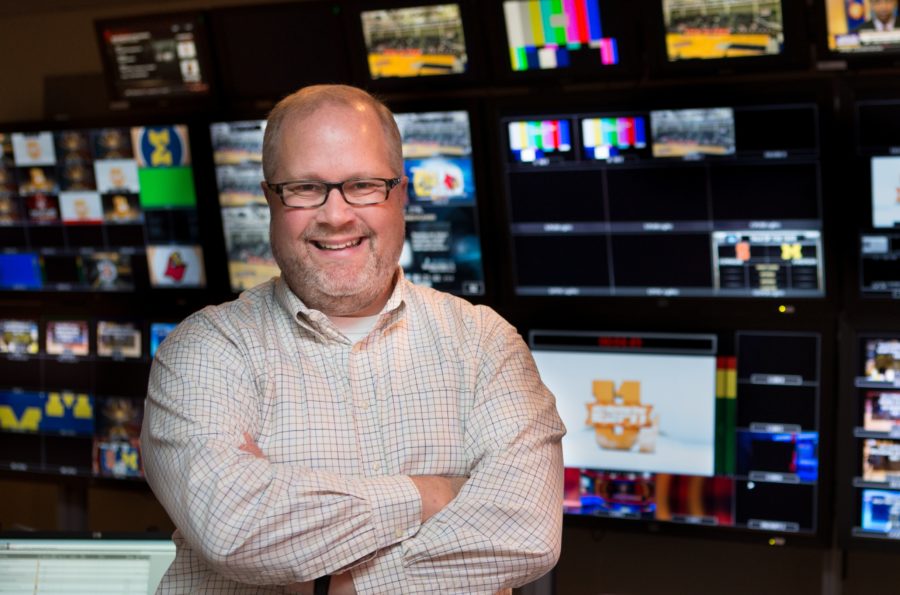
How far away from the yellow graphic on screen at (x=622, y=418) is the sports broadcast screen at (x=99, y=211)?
54.3 inches

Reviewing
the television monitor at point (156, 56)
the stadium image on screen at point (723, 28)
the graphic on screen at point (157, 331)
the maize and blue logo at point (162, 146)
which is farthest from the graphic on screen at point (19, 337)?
the stadium image on screen at point (723, 28)

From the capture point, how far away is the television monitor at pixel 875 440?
2941mm

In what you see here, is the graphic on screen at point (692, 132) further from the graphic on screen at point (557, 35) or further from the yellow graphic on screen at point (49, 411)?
the yellow graphic on screen at point (49, 411)

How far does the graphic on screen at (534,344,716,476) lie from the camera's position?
3096 millimetres

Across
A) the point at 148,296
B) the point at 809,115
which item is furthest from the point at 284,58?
the point at 809,115

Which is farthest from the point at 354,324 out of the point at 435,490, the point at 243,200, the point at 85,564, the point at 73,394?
the point at 73,394

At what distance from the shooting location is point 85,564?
6.30 ft

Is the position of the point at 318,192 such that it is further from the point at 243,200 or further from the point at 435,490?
the point at 243,200

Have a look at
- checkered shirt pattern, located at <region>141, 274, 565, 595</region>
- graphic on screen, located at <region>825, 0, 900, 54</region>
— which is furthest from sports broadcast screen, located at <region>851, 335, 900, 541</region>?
checkered shirt pattern, located at <region>141, 274, 565, 595</region>

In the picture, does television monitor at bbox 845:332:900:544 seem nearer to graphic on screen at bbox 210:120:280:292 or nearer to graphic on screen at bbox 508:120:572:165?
graphic on screen at bbox 508:120:572:165

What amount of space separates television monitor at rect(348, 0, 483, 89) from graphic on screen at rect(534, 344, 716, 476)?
879 mm

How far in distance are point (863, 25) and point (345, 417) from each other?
1846 millimetres

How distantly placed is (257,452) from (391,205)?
448 mm

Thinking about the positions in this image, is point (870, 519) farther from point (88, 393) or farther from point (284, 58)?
point (88, 393)
